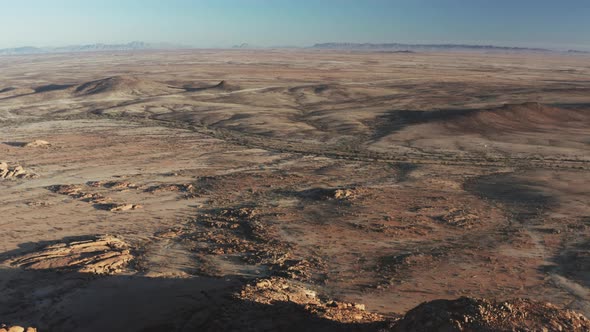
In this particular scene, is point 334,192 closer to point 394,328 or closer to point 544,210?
point 544,210

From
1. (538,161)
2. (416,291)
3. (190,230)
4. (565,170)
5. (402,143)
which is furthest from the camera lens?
(402,143)

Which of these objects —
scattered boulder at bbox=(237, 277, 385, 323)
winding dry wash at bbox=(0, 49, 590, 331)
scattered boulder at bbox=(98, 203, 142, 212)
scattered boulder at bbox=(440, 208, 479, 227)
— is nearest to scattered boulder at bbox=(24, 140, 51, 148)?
winding dry wash at bbox=(0, 49, 590, 331)

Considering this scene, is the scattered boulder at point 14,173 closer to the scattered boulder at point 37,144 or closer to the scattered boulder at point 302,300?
the scattered boulder at point 37,144

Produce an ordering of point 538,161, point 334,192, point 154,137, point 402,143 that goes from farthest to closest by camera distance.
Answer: point 154,137 < point 402,143 < point 538,161 < point 334,192

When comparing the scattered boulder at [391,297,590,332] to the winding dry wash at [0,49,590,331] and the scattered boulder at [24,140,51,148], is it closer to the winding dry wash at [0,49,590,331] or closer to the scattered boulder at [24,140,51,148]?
the winding dry wash at [0,49,590,331]

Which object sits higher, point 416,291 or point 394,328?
point 394,328

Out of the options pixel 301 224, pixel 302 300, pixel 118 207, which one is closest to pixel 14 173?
pixel 118 207

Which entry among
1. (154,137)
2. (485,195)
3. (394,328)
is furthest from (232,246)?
(154,137)
